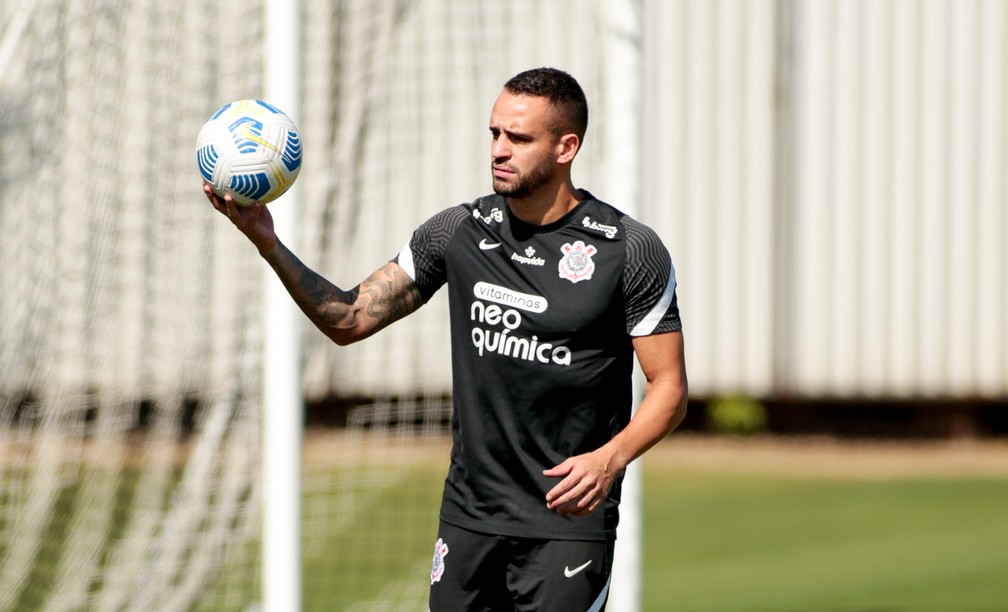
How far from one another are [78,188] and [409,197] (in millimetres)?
1897

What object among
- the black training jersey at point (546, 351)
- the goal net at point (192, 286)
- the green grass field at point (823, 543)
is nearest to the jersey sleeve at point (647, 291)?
the black training jersey at point (546, 351)

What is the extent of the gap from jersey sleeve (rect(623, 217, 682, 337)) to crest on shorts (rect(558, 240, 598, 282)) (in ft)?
0.38

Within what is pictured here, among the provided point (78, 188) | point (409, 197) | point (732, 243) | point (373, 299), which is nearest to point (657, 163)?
point (732, 243)

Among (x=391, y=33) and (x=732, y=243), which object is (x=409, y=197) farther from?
(x=732, y=243)

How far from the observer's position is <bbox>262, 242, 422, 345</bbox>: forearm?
3.94m

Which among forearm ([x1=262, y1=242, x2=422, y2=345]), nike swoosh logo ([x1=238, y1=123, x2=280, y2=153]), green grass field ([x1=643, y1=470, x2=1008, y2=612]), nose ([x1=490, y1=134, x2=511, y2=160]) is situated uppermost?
nike swoosh logo ([x1=238, y1=123, x2=280, y2=153])

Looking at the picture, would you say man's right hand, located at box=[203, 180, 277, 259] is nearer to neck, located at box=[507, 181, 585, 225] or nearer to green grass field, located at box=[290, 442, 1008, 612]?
neck, located at box=[507, 181, 585, 225]

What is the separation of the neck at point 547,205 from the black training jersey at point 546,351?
0.03m

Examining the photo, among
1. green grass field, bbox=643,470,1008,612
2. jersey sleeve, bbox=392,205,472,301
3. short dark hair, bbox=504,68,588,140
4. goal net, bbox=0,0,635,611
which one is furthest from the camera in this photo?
green grass field, bbox=643,470,1008,612

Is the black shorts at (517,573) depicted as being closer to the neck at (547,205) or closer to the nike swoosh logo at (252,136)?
the neck at (547,205)

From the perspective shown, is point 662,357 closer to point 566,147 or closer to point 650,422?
point 650,422

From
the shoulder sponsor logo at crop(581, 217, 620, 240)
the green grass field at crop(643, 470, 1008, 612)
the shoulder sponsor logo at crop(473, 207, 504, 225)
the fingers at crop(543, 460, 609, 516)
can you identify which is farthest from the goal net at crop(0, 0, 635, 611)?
the fingers at crop(543, 460, 609, 516)

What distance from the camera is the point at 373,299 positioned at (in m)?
4.16

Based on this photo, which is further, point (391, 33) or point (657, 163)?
point (657, 163)
